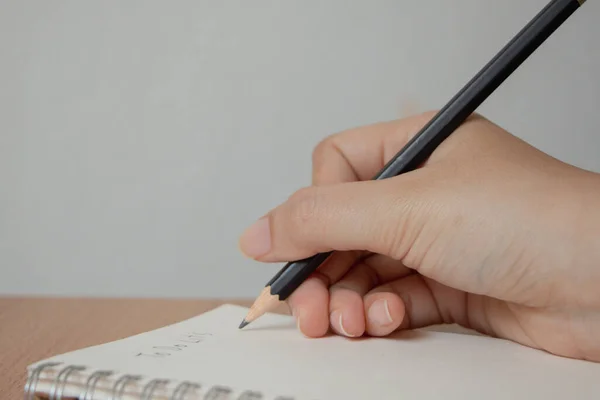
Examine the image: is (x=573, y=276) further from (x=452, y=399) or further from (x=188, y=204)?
(x=188, y=204)

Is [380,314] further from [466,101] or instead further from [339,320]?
[466,101]

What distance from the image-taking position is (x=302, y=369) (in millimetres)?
333

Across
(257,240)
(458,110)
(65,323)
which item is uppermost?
(458,110)

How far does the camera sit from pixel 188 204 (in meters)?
0.98

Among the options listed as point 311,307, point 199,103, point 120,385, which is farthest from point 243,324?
point 199,103

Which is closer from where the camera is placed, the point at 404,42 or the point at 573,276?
the point at 573,276

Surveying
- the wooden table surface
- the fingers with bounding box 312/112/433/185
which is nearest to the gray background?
the wooden table surface

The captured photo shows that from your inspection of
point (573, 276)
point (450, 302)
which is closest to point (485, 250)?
point (573, 276)

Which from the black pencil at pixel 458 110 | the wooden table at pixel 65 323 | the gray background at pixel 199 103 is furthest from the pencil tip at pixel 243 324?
the gray background at pixel 199 103

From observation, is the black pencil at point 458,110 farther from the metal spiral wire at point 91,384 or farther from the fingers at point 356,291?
the metal spiral wire at point 91,384

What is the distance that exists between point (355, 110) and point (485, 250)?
590 mm

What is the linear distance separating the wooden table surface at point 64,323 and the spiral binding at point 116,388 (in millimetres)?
82

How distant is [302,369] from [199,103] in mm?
698

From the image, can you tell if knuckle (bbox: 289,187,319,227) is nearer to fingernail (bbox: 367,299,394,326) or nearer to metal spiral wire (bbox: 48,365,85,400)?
fingernail (bbox: 367,299,394,326)
